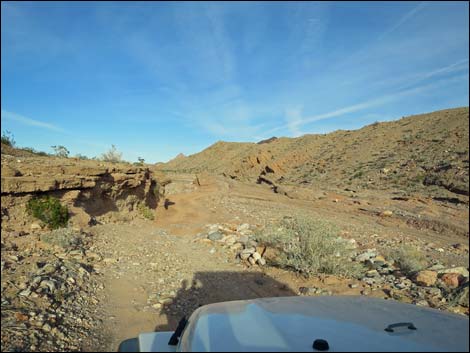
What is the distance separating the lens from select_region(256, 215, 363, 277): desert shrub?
20.3ft

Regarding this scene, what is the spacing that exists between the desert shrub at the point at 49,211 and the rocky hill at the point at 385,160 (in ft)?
45.1

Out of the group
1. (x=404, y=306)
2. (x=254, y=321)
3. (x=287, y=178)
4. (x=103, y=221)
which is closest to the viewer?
(x=254, y=321)

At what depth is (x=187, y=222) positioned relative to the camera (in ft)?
35.4

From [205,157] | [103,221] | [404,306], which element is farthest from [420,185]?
[205,157]

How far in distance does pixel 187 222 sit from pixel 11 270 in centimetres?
644

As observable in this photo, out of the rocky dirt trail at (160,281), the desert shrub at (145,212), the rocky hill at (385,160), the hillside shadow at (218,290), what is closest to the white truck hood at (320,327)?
the rocky dirt trail at (160,281)

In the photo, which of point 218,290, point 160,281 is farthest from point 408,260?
point 160,281

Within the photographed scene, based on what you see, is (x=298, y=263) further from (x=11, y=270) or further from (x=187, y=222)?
(x=187, y=222)

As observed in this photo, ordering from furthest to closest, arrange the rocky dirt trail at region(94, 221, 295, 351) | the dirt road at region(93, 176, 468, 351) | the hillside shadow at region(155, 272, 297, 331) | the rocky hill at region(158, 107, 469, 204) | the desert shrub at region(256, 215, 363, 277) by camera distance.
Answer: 1. the rocky hill at region(158, 107, 469, 204)
2. the desert shrub at region(256, 215, 363, 277)
3. the hillside shadow at region(155, 272, 297, 331)
4. the dirt road at region(93, 176, 468, 351)
5. the rocky dirt trail at region(94, 221, 295, 351)

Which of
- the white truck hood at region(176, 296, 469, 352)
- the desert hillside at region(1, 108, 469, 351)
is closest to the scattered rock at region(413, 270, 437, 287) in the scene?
the desert hillside at region(1, 108, 469, 351)

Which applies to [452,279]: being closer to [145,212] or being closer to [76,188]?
[76,188]

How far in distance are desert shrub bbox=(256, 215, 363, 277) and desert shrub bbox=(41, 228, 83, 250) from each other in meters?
3.86

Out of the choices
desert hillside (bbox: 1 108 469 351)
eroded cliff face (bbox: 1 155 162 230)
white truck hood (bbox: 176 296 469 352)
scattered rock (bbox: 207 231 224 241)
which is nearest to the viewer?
white truck hood (bbox: 176 296 469 352)

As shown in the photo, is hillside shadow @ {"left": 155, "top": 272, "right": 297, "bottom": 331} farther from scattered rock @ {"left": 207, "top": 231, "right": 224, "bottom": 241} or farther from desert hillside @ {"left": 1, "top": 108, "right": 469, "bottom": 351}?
scattered rock @ {"left": 207, "top": 231, "right": 224, "bottom": 241}
